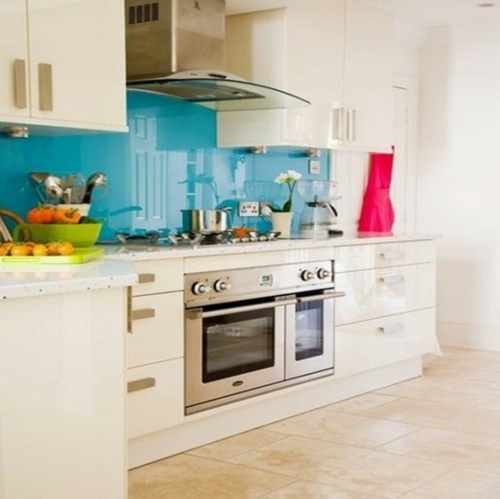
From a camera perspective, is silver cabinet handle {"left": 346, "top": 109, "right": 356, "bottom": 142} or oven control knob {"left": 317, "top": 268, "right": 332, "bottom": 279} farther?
silver cabinet handle {"left": 346, "top": 109, "right": 356, "bottom": 142}

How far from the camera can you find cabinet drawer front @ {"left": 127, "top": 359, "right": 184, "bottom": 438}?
3.17 meters

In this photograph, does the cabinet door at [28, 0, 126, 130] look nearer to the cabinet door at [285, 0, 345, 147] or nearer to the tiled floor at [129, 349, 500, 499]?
the cabinet door at [285, 0, 345, 147]

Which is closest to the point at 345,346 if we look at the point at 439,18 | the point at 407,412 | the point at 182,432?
the point at 407,412

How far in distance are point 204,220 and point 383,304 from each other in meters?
1.18

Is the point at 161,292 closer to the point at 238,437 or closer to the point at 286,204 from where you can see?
the point at 238,437

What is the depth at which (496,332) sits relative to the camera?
591cm

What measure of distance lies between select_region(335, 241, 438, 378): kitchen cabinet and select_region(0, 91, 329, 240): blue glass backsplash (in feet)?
2.32

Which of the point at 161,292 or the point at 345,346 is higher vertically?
the point at 161,292

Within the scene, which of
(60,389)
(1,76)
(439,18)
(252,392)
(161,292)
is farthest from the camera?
(439,18)

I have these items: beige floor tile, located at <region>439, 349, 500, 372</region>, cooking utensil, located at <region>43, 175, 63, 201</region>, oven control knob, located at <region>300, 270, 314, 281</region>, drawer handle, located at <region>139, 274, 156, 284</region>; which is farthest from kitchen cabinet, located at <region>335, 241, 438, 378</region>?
cooking utensil, located at <region>43, 175, 63, 201</region>

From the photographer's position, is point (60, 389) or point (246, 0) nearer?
point (60, 389)

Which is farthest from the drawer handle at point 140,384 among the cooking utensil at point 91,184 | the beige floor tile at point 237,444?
the cooking utensil at point 91,184

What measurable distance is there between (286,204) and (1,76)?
6.81 ft

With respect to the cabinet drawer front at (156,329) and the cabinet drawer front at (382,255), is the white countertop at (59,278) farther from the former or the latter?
the cabinet drawer front at (382,255)
